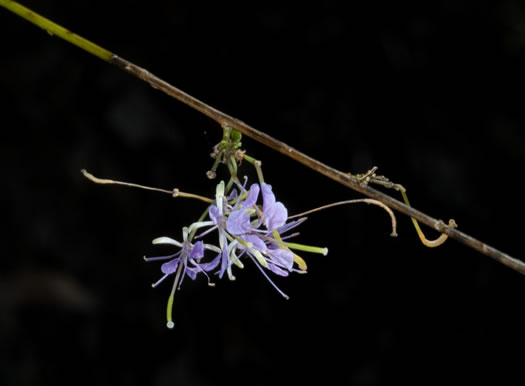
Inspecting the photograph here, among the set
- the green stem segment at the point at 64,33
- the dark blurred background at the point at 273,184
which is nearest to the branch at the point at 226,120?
the green stem segment at the point at 64,33

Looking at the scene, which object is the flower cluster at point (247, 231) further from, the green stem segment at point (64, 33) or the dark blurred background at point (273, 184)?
the dark blurred background at point (273, 184)

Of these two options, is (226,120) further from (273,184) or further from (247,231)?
(273,184)

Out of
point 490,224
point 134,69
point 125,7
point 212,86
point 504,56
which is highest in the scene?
point 125,7

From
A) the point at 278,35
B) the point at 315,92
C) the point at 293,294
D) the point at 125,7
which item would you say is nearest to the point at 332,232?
the point at 293,294

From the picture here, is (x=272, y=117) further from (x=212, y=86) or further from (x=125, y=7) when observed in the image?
(x=125, y=7)

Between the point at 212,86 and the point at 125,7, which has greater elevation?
the point at 125,7

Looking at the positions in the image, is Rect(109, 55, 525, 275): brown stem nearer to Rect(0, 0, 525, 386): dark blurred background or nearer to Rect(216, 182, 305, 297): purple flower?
Rect(216, 182, 305, 297): purple flower
